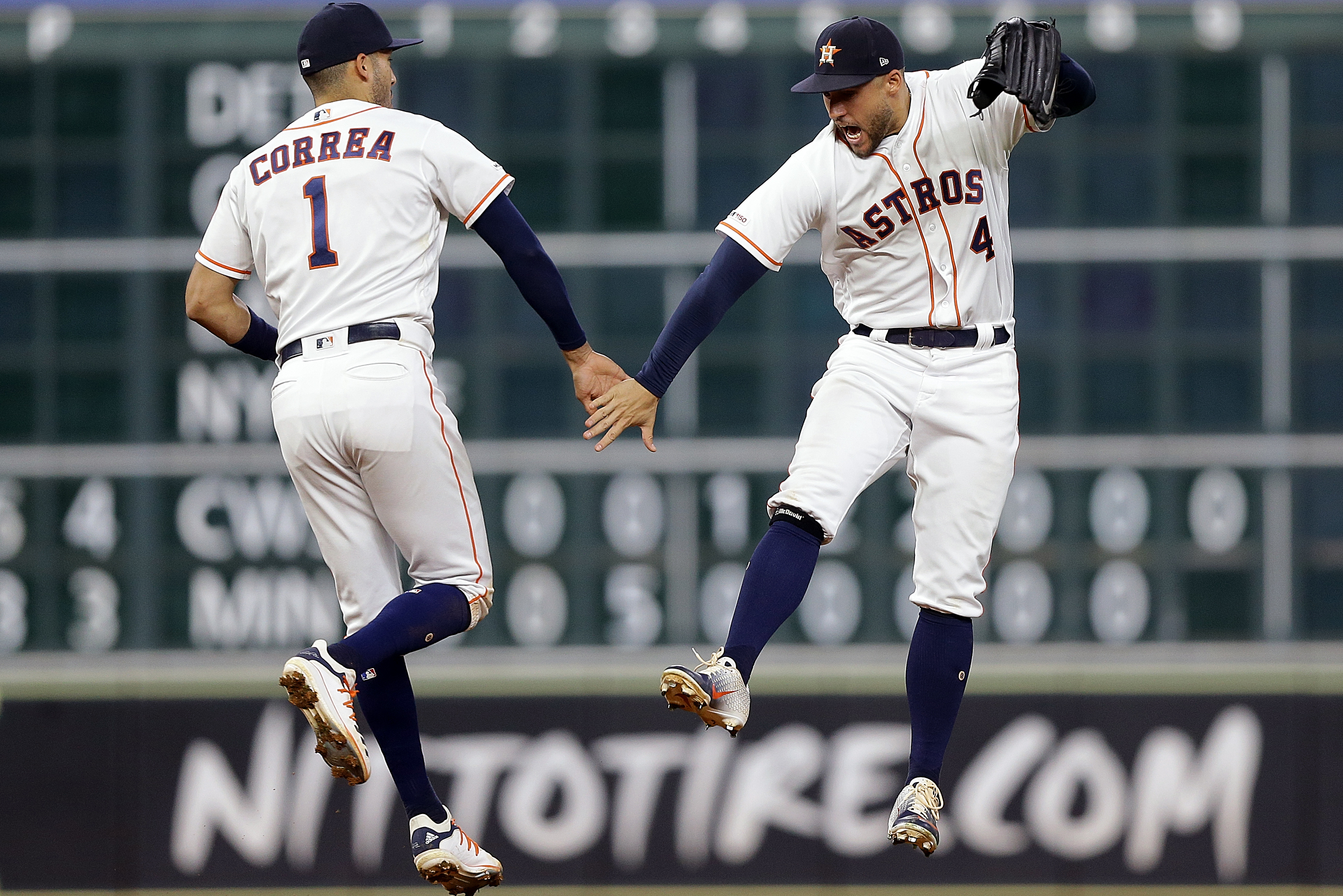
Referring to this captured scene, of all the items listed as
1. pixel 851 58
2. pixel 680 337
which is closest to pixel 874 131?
pixel 851 58

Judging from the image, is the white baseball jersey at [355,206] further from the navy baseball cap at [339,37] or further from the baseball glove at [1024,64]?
the baseball glove at [1024,64]

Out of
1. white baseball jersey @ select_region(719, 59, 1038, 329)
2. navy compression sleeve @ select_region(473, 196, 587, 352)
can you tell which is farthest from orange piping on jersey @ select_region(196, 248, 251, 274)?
white baseball jersey @ select_region(719, 59, 1038, 329)

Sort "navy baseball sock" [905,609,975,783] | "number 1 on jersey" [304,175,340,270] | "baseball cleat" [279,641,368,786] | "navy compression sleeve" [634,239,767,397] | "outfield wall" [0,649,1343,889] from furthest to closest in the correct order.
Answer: "outfield wall" [0,649,1343,889] < "navy baseball sock" [905,609,975,783] < "navy compression sleeve" [634,239,767,397] < "number 1 on jersey" [304,175,340,270] < "baseball cleat" [279,641,368,786]

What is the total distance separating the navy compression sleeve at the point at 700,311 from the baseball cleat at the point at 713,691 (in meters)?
0.68

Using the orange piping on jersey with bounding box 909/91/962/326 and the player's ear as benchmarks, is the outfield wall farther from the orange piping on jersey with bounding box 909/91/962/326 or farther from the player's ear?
the player's ear

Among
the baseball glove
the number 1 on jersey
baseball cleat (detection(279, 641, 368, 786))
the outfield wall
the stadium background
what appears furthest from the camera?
the outfield wall

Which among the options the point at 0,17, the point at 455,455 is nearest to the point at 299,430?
the point at 455,455

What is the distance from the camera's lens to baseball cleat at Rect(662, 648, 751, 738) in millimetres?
4180

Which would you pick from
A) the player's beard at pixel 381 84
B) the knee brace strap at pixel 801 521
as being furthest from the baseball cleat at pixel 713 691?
the player's beard at pixel 381 84

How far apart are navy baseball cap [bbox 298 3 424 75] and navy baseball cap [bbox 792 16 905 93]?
3.25 ft

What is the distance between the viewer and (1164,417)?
26.3ft

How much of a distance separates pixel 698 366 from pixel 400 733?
11.9 ft

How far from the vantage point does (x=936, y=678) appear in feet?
15.3

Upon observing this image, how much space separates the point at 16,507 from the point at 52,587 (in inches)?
14.9
